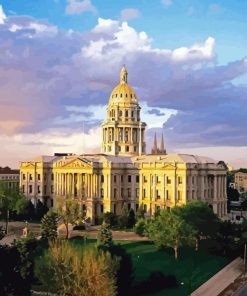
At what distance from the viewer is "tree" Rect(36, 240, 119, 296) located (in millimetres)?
39438

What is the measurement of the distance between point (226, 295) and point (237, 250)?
1967 centimetres

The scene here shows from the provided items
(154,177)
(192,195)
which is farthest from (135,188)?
(192,195)

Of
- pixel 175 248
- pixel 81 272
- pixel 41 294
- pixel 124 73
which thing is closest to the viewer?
pixel 81 272

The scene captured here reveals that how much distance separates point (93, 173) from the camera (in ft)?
349

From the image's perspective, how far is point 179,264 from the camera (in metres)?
65.7

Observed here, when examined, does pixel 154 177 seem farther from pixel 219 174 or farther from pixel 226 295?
pixel 226 295


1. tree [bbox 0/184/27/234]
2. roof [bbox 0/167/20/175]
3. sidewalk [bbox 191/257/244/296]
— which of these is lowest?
sidewalk [bbox 191/257/244/296]

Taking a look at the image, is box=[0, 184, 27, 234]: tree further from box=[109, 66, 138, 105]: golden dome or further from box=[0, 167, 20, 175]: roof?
box=[0, 167, 20, 175]: roof

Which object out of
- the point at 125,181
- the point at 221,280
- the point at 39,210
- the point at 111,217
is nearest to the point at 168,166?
the point at 125,181

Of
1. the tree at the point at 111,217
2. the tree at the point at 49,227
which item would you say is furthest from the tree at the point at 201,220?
the tree at the point at 111,217

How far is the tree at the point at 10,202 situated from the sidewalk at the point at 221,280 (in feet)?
127

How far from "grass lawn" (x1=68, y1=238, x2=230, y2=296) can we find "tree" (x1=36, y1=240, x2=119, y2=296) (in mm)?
13897

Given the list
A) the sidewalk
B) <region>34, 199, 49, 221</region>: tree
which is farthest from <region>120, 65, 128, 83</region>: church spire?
the sidewalk

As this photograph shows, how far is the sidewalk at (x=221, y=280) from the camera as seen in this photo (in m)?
53.8
